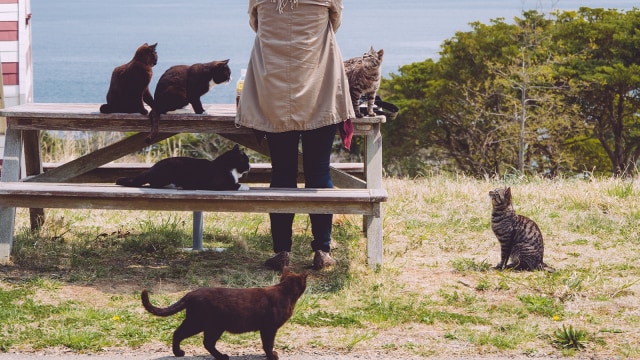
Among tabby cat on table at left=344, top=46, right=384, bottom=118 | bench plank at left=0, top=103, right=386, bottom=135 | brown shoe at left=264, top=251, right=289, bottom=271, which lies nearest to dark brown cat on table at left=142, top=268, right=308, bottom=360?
brown shoe at left=264, top=251, right=289, bottom=271

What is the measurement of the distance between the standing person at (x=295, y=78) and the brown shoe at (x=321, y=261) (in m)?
0.71

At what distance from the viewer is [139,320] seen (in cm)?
453

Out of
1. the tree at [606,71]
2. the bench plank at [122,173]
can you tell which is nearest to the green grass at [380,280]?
the bench plank at [122,173]

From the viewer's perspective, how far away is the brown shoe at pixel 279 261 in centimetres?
562

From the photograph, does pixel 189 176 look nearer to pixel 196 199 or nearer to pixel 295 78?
pixel 196 199

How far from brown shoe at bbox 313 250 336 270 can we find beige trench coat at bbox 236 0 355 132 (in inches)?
37.6

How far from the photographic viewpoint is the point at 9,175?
233 inches

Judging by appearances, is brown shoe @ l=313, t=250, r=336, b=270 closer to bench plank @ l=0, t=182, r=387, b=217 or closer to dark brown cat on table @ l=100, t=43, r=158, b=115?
bench plank @ l=0, t=182, r=387, b=217

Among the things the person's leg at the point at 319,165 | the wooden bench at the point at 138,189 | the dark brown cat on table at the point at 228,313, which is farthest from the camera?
the person's leg at the point at 319,165

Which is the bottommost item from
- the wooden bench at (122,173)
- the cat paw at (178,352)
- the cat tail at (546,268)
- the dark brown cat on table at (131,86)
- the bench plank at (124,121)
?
the cat paw at (178,352)

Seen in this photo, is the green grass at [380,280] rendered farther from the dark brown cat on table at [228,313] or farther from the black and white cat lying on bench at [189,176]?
the black and white cat lying on bench at [189,176]

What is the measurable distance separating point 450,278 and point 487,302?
0.60 m

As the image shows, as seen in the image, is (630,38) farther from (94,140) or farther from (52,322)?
(52,322)

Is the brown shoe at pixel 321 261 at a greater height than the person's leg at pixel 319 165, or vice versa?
the person's leg at pixel 319 165
